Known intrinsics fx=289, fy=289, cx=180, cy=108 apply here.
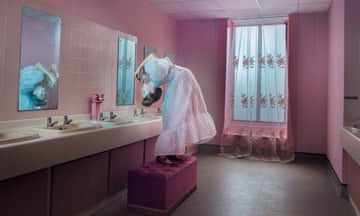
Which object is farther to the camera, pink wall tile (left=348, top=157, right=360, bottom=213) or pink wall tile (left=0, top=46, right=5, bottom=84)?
pink wall tile (left=348, top=157, right=360, bottom=213)

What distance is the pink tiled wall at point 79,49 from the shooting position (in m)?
2.51

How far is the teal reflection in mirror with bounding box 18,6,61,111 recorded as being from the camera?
2658 mm

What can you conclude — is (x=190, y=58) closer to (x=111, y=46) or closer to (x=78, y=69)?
(x=111, y=46)

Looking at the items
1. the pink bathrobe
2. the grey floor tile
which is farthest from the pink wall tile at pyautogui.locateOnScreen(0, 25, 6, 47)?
the grey floor tile

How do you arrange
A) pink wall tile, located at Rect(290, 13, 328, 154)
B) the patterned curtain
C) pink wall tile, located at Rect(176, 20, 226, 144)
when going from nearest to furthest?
pink wall tile, located at Rect(290, 13, 328, 154) < the patterned curtain < pink wall tile, located at Rect(176, 20, 226, 144)

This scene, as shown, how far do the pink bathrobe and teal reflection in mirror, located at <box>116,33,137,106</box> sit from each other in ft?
2.85

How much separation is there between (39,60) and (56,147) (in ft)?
3.35

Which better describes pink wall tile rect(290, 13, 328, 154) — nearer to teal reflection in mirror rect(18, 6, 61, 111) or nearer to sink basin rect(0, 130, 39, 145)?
teal reflection in mirror rect(18, 6, 61, 111)

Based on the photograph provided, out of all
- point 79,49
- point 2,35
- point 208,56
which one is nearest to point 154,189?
point 79,49

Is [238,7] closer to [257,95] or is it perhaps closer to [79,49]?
[257,95]

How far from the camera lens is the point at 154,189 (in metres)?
2.94

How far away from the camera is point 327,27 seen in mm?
5492

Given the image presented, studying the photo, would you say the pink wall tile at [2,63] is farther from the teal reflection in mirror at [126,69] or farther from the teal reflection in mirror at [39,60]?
the teal reflection in mirror at [126,69]

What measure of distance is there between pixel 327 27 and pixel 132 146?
4.34 m
